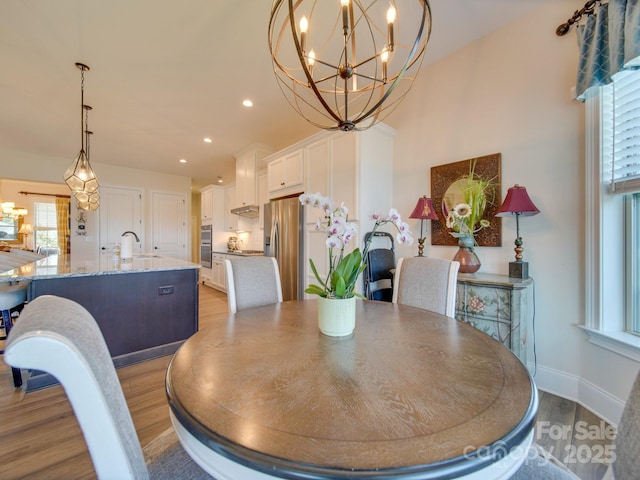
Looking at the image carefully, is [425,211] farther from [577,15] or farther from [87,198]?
[87,198]

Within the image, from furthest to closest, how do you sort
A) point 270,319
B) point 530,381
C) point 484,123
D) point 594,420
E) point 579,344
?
point 484,123, point 579,344, point 594,420, point 270,319, point 530,381

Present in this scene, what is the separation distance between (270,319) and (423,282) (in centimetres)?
99

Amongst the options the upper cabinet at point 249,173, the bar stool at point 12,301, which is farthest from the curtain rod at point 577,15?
the bar stool at point 12,301

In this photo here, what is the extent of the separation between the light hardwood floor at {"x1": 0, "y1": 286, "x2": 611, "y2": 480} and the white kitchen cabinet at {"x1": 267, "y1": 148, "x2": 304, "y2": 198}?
8.04 feet

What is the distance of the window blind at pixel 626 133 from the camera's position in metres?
1.59

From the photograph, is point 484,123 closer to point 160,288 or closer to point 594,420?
point 594,420

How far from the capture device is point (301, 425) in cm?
56

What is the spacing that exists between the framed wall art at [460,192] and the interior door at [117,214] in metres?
6.52

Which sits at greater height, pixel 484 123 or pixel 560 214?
pixel 484 123

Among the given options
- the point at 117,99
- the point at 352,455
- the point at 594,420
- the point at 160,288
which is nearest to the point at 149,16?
the point at 117,99

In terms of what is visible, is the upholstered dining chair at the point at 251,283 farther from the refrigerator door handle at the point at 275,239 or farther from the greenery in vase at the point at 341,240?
the refrigerator door handle at the point at 275,239

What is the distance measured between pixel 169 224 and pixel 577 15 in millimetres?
7489

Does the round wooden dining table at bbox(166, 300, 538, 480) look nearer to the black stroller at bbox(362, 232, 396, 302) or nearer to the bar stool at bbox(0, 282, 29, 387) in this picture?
the black stroller at bbox(362, 232, 396, 302)

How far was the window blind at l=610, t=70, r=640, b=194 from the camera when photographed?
5.23 feet
